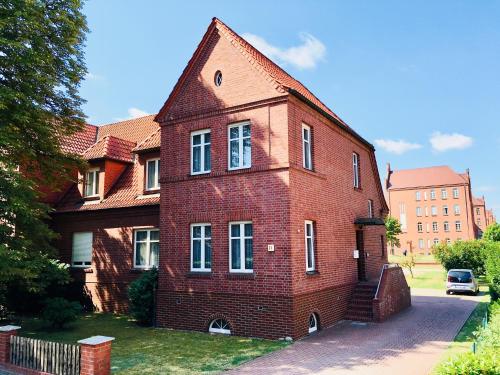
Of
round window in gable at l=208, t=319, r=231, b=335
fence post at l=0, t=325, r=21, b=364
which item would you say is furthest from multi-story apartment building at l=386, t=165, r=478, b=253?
fence post at l=0, t=325, r=21, b=364

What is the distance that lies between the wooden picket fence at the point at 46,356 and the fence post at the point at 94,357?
211mm

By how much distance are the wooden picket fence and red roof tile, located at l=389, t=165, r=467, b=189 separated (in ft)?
242

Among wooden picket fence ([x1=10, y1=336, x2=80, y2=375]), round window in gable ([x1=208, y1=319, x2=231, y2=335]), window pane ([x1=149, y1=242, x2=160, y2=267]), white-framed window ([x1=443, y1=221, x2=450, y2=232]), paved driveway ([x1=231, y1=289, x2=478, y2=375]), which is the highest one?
white-framed window ([x1=443, y1=221, x2=450, y2=232])

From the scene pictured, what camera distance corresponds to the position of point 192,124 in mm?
14641

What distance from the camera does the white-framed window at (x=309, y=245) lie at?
13.5m

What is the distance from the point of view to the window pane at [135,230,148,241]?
56.2 ft

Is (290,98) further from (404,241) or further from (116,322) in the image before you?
(404,241)

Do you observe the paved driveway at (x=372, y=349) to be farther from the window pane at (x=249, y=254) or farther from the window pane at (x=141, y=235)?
the window pane at (x=141, y=235)

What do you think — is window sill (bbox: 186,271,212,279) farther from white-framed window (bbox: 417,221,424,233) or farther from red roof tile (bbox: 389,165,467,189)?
white-framed window (bbox: 417,221,424,233)

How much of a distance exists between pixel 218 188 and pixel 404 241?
7091 centimetres

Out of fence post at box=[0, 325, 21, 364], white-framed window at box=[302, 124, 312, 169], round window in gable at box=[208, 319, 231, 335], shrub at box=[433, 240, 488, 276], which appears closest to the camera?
fence post at box=[0, 325, 21, 364]

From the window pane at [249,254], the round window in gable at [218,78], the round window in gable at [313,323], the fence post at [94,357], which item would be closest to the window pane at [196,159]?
the round window in gable at [218,78]

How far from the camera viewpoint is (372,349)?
35.3ft

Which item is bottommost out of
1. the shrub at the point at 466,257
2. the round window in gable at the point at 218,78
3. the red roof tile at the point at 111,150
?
the shrub at the point at 466,257
